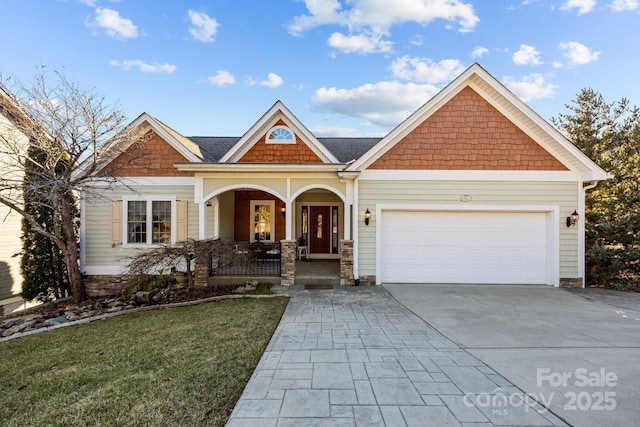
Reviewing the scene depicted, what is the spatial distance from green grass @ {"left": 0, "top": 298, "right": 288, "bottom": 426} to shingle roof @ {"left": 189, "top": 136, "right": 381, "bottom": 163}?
7.56 meters

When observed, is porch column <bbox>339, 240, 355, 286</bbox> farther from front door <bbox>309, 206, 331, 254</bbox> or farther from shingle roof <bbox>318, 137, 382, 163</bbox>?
front door <bbox>309, 206, 331, 254</bbox>

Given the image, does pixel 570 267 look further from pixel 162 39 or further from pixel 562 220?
pixel 162 39

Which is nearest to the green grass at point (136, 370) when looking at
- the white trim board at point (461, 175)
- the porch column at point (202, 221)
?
the porch column at point (202, 221)

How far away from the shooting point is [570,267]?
878cm

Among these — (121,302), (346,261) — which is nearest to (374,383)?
(346,261)

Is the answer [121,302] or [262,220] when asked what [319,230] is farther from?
[121,302]

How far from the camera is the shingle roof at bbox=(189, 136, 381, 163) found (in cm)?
1243

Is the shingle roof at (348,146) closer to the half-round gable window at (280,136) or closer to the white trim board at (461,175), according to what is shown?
the half-round gable window at (280,136)

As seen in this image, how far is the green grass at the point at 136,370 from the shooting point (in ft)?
9.65

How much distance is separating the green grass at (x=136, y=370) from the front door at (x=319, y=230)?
7.09m

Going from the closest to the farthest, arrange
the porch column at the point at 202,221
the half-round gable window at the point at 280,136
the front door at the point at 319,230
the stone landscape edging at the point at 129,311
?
1. the stone landscape edging at the point at 129,311
2. the porch column at the point at 202,221
3. the half-round gable window at the point at 280,136
4. the front door at the point at 319,230

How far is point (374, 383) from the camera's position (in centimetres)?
340

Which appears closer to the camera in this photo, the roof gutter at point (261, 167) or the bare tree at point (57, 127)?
the bare tree at point (57, 127)

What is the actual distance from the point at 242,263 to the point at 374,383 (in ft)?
23.0
